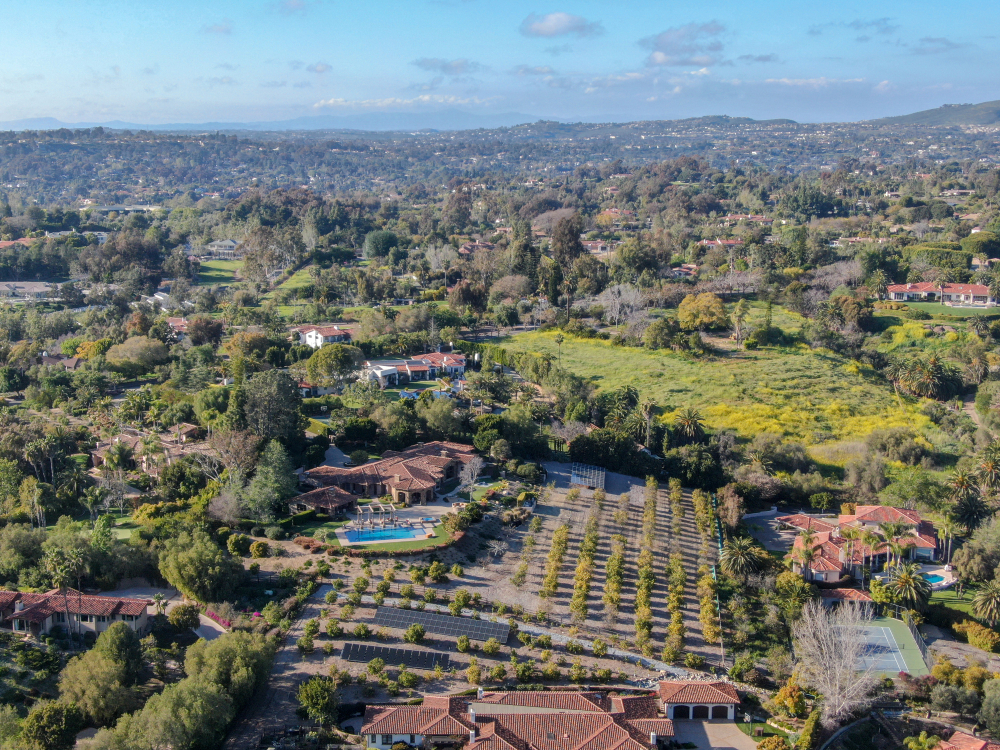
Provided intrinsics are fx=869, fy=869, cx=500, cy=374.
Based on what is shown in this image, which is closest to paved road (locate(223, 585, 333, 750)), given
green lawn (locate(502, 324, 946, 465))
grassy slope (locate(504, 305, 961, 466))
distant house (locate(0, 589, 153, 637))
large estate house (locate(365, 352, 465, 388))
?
distant house (locate(0, 589, 153, 637))

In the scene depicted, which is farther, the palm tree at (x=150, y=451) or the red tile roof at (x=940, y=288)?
the red tile roof at (x=940, y=288)

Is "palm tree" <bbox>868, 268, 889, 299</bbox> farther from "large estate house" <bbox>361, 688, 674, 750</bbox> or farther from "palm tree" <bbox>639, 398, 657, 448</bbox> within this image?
"large estate house" <bbox>361, 688, 674, 750</bbox>

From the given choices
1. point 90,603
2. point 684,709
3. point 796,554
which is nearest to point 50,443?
point 90,603

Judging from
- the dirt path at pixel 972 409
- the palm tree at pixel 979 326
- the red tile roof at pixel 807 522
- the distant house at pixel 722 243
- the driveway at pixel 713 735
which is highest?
the distant house at pixel 722 243

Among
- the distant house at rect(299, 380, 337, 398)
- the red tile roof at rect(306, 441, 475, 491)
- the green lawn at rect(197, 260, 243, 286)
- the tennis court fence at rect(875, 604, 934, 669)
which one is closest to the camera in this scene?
the tennis court fence at rect(875, 604, 934, 669)

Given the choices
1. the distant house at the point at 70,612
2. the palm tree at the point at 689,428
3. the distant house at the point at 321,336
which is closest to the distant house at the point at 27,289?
the distant house at the point at 321,336

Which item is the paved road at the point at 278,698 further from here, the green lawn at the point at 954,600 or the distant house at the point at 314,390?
the distant house at the point at 314,390
